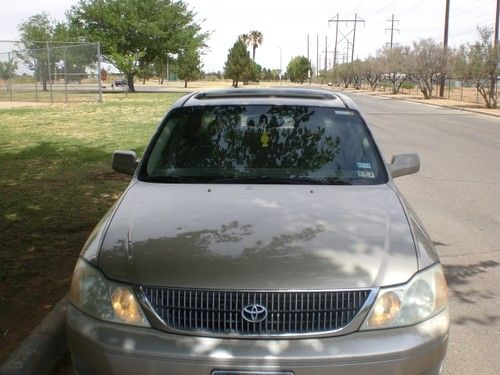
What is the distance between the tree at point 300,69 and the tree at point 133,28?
256 ft

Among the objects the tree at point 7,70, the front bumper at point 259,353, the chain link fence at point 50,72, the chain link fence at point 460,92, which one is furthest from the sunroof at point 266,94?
the chain link fence at point 460,92

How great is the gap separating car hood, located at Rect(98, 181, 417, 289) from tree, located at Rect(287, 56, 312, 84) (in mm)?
119861

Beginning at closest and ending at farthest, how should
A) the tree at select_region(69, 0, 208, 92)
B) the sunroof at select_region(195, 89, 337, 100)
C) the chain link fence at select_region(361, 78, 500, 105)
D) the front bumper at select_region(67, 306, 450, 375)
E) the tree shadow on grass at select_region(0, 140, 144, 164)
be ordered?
1. the front bumper at select_region(67, 306, 450, 375)
2. the sunroof at select_region(195, 89, 337, 100)
3. the tree shadow on grass at select_region(0, 140, 144, 164)
4. the chain link fence at select_region(361, 78, 500, 105)
5. the tree at select_region(69, 0, 208, 92)

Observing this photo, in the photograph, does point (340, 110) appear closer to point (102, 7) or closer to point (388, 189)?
point (388, 189)

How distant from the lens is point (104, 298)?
2.57 m

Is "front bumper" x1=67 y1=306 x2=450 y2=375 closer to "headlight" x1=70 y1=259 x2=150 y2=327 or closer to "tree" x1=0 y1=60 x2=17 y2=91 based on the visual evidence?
"headlight" x1=70 y1=259 x2=150 y2=327

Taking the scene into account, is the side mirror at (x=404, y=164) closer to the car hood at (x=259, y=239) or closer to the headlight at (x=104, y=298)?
the car hood at (x=259, y=239)

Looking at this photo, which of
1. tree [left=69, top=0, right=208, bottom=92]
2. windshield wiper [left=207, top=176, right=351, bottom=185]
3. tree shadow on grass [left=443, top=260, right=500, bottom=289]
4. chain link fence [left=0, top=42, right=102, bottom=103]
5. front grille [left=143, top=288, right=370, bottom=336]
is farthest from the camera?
tree [left=69, top=0, right=208, bottom=92]

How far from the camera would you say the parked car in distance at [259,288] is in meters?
2.35

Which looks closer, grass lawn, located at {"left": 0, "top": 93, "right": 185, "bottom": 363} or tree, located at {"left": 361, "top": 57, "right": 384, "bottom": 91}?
grass lawn, located at {"left": 0, "top": 93, "right": 185, "bottom": 363}

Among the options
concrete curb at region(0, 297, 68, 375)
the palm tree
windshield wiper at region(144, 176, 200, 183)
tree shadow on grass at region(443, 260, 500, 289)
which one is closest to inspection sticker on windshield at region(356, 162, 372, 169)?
windshield wiper at region(144, 176, 200, 183)

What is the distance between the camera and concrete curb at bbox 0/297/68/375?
3.14 meters

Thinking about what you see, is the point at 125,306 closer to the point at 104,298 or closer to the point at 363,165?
the point at 104,298

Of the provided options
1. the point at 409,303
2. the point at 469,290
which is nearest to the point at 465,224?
the point at 469,290
